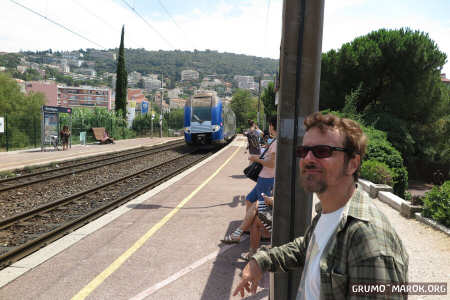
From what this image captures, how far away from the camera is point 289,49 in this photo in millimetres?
2602

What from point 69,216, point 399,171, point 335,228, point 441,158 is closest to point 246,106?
point 441,158

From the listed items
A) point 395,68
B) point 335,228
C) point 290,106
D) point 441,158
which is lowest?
point 441,158

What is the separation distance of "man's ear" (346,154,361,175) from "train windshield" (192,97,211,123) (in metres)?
19.5

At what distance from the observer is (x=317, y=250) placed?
1467mm

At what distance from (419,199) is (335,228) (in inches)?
265

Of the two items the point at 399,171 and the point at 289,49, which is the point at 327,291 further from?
the point at 399,171

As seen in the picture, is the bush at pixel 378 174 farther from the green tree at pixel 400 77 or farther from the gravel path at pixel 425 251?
the green tree at pixel 400 77

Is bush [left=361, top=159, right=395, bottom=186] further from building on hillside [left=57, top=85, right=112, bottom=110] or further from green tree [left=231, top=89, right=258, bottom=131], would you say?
building on hillside [left=57, top=85, right=112, bottom=110]

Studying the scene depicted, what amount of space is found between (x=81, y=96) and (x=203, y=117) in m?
185

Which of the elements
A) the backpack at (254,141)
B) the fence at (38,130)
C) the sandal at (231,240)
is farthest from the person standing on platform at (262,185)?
the fence at (38,130)

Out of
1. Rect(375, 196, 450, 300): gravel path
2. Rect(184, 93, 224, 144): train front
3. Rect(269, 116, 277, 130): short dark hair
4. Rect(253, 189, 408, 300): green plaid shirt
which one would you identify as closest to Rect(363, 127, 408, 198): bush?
Rect(375, 196, 450, 300): gravel path

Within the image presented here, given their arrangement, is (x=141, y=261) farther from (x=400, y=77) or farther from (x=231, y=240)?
(x=400, y=77)

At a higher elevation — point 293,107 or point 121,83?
point 121,83

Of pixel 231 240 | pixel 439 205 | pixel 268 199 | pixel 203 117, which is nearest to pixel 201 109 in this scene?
pixel 203 117
